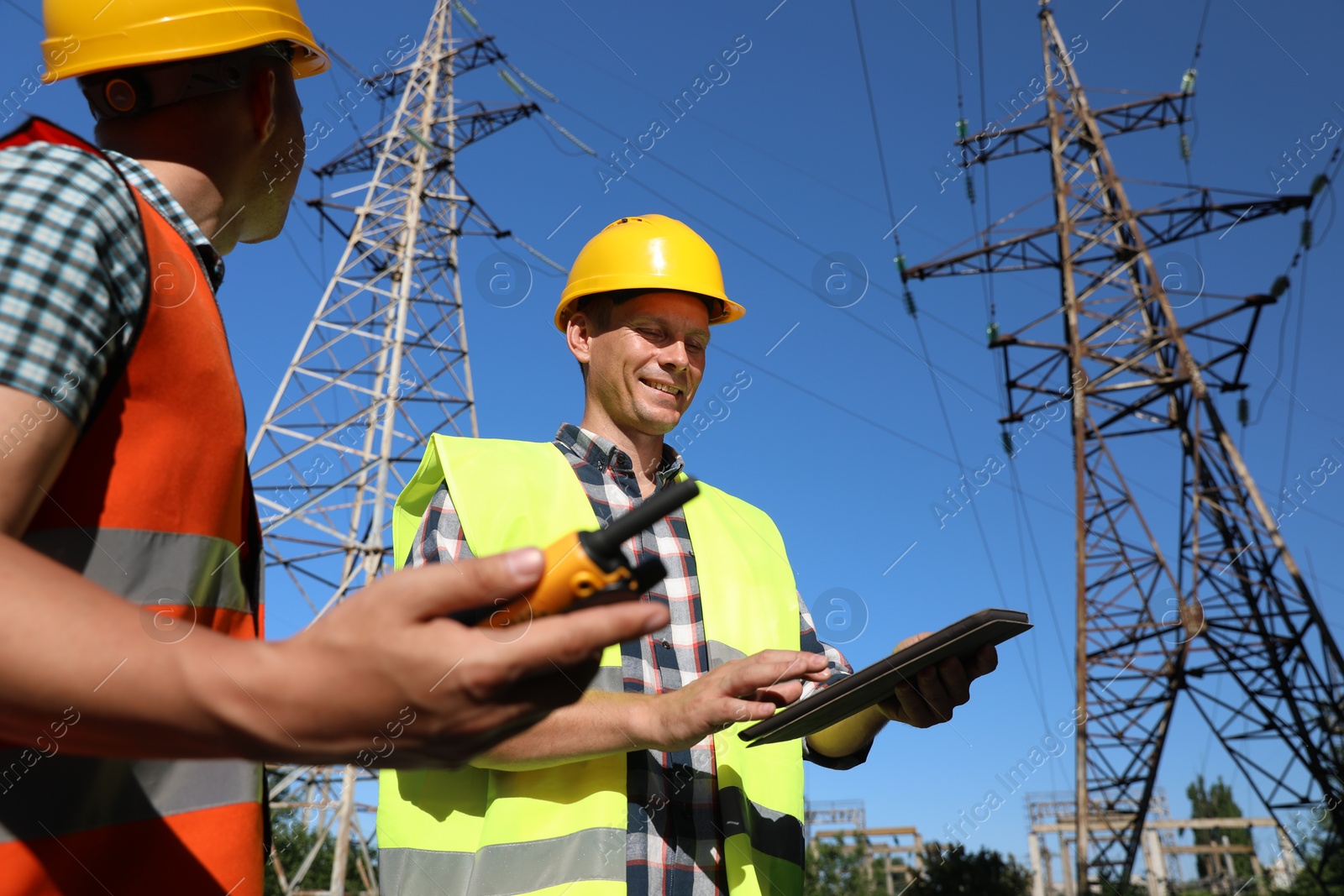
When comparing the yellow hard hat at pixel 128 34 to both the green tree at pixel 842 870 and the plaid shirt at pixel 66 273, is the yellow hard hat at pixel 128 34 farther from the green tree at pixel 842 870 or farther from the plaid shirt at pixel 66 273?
the green tree at pixel 842 870

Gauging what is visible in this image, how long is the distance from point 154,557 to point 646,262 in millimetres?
2246

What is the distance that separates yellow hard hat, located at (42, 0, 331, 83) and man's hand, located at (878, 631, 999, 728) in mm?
1832

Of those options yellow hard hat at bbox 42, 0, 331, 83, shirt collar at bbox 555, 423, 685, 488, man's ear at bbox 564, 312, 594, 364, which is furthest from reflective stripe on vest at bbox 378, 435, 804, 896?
yellow hard hat at bbox 42, 0, 331, 83

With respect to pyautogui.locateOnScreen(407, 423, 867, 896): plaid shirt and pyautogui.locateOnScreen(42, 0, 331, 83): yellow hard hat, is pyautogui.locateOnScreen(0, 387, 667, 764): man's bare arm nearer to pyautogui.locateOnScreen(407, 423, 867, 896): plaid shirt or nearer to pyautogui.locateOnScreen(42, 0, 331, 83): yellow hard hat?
pyautogui.locateOnScreen(42, 0, 331, 83): yellow hard hat

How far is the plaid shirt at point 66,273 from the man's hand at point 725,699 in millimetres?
1329

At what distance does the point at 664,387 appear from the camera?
3039 millimetres

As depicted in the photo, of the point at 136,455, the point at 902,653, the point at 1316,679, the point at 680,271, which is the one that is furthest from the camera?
the point at 1316,679

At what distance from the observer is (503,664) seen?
0.68 m

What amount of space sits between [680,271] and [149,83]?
1937 millimetres

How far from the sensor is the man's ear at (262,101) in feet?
4.88

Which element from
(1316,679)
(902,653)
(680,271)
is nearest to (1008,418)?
(1316,679)

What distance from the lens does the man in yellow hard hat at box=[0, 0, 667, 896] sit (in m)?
0.68

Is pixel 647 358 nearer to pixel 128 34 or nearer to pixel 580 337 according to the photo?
pixel 580 337

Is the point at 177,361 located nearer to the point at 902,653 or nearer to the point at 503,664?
the point at 503,664
